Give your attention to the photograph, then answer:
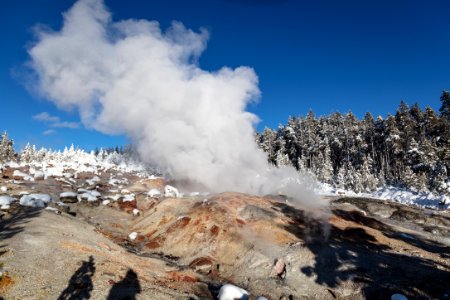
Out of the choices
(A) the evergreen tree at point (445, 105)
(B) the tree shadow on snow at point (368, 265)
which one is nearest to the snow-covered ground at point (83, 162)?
(B) the tree shadow on snow at point (368, 265)

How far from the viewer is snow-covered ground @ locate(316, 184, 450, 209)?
45.7 metres

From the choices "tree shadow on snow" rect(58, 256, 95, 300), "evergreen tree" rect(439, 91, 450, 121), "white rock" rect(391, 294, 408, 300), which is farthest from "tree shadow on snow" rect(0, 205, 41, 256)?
"evergreen tree" rect(439, 91, 450, 121)

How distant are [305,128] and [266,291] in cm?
8596

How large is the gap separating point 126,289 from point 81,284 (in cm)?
198

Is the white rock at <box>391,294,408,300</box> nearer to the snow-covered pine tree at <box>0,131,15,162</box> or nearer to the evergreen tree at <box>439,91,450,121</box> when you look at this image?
the evergreen tree at <box>439,91,450,121</box>

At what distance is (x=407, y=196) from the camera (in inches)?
2160

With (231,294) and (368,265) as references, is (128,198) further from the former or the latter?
(368,265)

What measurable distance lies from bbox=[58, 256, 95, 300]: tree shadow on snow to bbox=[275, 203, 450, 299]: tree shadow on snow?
11.8m

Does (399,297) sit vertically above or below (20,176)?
below

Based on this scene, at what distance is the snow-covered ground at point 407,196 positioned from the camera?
45.7 metres

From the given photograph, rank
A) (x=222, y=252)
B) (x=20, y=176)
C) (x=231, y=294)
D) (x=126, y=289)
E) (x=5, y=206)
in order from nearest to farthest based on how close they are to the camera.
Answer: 1. (x=126, y=289)
2. (x=231, y=294)
3. (x=222, y=252)
4. (x=5, y=206)
5. (x=20, y=176)

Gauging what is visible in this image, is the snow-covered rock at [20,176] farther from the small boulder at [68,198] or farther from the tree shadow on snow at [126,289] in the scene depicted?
the tree shadow on snow at [126,289]

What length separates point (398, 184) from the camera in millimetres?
65312

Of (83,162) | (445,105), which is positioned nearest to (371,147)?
(445,105)
